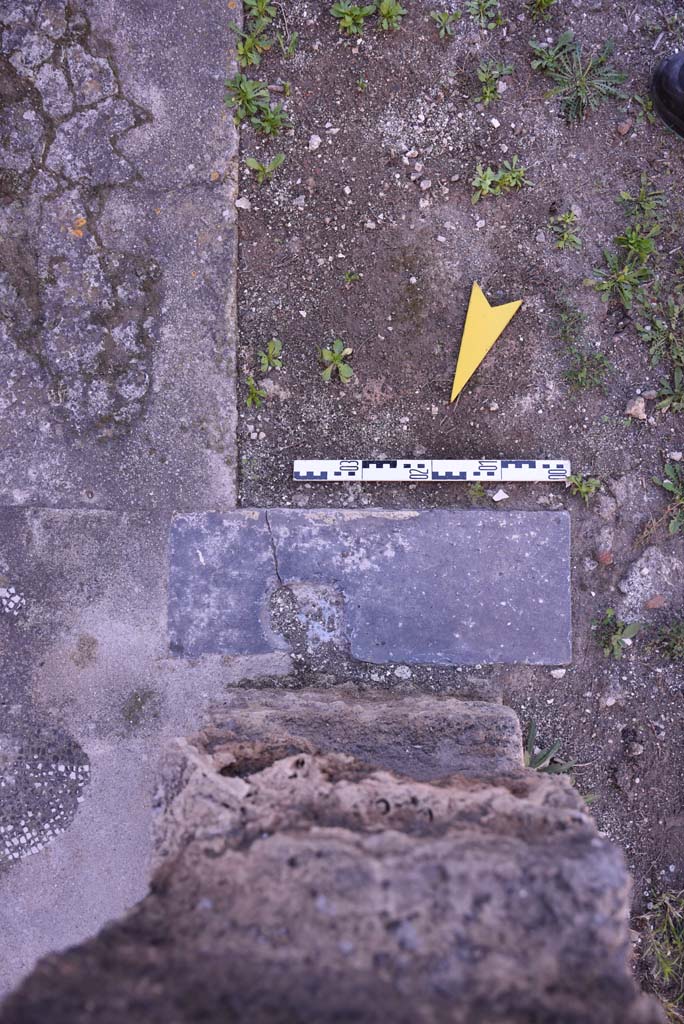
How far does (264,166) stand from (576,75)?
1400 millimetres

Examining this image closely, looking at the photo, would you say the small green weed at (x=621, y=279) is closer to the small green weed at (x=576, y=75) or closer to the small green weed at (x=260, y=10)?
the small green weed at (x=576, y=75)

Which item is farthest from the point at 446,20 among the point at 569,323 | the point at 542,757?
the point at 542,757

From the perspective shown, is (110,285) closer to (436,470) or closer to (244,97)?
(244,97)

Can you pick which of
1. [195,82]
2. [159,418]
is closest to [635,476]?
[159,418]

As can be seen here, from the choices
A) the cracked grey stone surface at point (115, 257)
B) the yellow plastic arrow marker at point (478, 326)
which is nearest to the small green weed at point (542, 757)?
the yellow plastic arrow marker at point (478, 326)

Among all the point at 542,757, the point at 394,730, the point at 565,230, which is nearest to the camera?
the point at 394,730

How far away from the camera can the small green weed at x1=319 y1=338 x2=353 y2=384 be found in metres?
3.09

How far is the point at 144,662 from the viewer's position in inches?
118

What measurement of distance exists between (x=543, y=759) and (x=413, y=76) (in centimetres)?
297

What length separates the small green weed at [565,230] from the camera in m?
3.08

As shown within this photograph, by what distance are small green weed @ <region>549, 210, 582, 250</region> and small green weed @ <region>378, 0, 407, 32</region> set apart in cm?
108

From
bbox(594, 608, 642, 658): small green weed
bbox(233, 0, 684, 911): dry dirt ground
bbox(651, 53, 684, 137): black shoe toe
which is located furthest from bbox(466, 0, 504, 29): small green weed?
bbox(594, 608, 642, 658): small green weed

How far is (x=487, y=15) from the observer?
3.10 m

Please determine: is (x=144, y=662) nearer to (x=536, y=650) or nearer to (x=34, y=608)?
(x=34, y=608)
